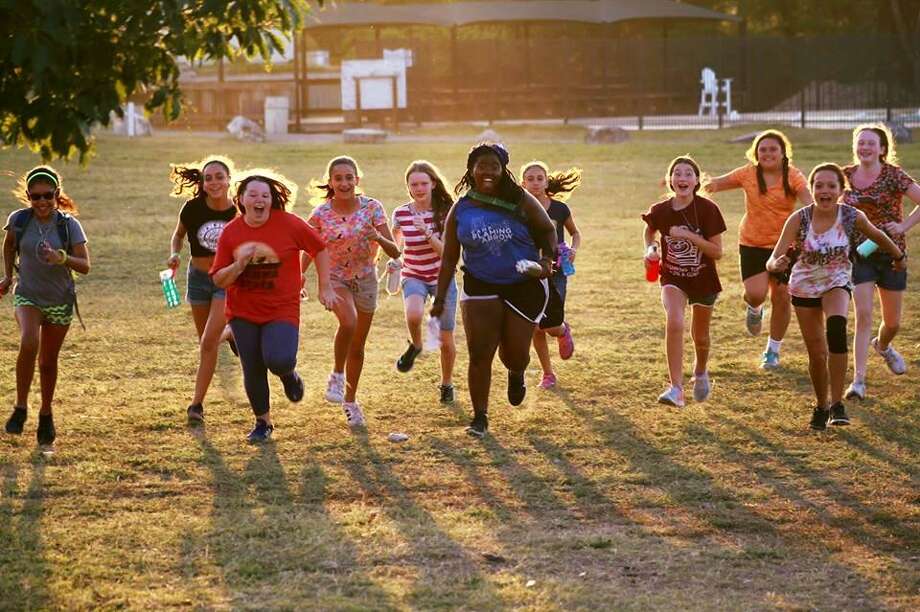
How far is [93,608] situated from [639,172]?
24.9 meters

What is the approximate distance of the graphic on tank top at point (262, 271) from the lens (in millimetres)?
8719

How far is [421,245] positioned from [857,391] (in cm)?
310

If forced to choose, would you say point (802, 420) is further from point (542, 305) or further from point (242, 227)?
point (242, 227)

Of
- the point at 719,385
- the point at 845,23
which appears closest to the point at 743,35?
the point at 845,23

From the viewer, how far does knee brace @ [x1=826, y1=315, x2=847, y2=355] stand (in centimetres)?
927

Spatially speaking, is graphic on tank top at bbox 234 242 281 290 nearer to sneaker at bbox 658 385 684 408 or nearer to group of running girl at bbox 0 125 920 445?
group of running girl at bbox 0 125 920 445

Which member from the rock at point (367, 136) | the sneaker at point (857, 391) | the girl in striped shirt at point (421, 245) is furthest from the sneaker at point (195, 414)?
the rock at point (367, 136)

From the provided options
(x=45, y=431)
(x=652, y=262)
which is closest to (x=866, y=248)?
(x=652, y=262)

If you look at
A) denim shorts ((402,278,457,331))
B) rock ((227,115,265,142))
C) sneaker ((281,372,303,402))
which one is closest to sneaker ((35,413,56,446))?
sneaker ((281,372,303,402))

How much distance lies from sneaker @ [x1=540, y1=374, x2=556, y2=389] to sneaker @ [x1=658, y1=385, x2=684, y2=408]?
3.88ft

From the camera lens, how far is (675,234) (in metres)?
9.91

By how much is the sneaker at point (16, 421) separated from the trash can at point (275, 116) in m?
31.2

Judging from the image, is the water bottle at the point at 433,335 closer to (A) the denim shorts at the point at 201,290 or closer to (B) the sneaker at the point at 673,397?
(A) the denim shorts at the point at 201,290

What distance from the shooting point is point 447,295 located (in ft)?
32.6
